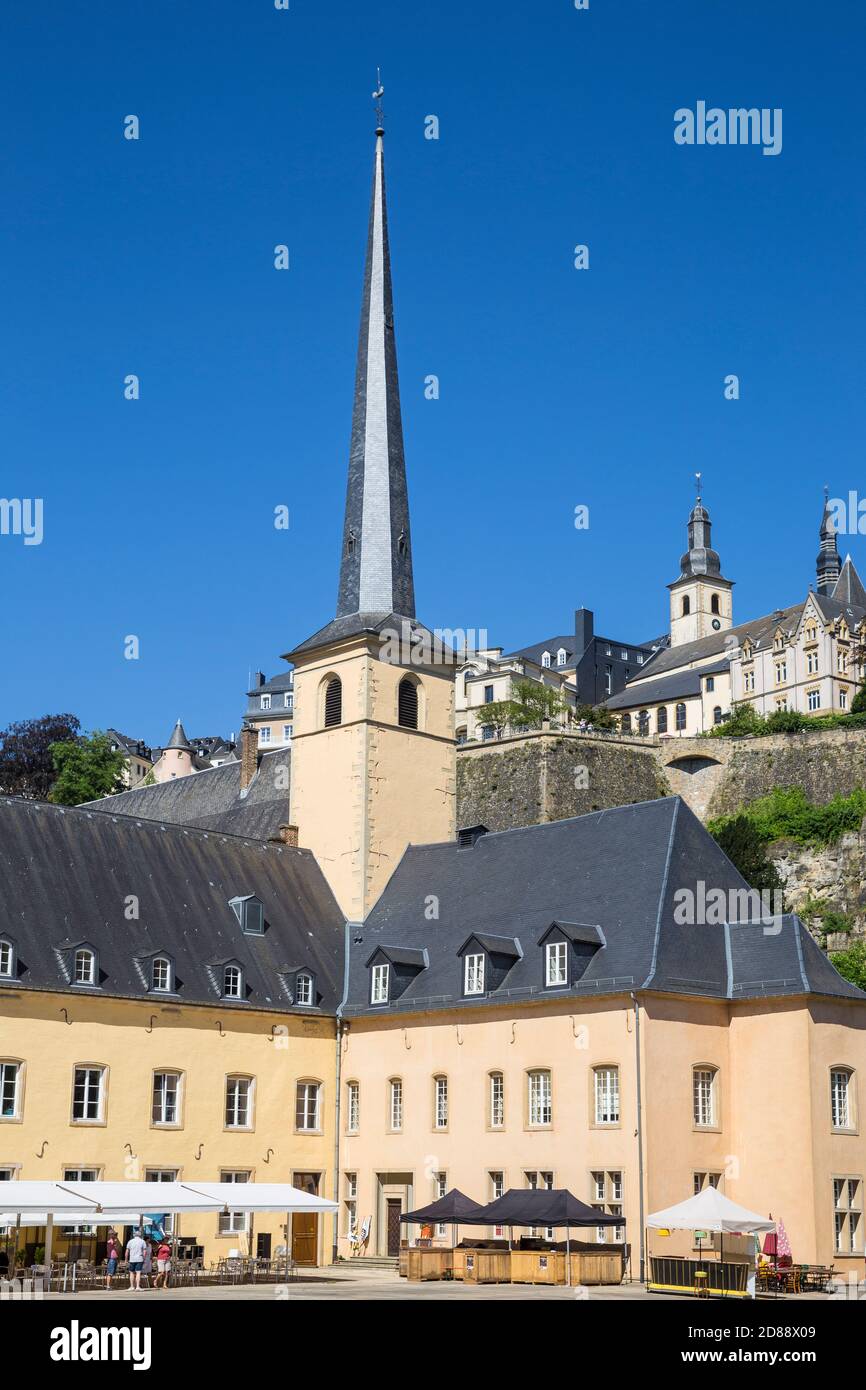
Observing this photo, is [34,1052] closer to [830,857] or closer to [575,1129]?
[575,1129]

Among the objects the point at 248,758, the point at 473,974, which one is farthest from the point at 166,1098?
the point at 248,758

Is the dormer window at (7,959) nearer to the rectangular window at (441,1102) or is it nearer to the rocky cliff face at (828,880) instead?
the rectangular window at (441,1102)

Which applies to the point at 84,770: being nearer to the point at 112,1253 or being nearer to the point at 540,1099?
the point at 540,1099

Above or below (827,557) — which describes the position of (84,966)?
below

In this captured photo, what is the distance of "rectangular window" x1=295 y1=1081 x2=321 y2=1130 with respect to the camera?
40.9 meters

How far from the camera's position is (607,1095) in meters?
34.7

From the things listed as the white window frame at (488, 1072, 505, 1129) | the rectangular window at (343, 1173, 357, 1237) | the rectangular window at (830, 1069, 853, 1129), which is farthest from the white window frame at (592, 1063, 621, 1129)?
the rectangular window at (343, 1173, 357, 1237)

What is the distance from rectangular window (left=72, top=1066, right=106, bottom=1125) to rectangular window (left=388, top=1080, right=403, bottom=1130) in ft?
24.0

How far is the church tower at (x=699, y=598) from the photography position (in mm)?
131500

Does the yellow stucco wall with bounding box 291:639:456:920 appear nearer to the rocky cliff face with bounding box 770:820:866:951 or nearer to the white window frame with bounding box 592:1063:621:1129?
the white window frame with bounding box 592:1063:621:1129

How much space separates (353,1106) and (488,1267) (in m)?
10.0

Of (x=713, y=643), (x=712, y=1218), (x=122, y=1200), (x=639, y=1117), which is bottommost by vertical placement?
(x=712, y=1218)

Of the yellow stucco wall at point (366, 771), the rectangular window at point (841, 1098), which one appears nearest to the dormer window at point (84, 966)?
the yellow stucco wall at point (366, 771)

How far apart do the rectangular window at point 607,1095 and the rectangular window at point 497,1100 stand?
3005 mm
